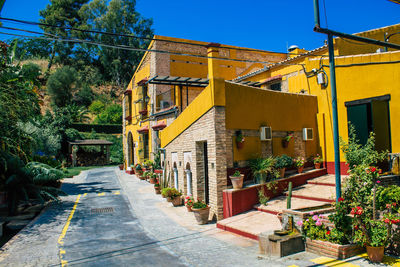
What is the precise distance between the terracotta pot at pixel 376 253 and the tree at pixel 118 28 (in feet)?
160

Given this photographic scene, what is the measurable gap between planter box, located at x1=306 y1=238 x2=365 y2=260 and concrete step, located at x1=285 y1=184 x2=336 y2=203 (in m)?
2.73

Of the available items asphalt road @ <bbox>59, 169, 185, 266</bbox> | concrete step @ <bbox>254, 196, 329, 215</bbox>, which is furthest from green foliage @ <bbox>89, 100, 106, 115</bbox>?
concrete step @ <bbox>254, 196, 329, 215</bbox>

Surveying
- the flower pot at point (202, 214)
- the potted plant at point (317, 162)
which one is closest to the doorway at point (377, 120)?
the potted plant at point (317, 162)

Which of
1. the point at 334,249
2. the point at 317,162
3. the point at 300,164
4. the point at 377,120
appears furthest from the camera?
the point at 317,162

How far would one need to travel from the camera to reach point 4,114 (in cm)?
1127

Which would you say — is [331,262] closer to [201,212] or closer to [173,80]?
[201,212]

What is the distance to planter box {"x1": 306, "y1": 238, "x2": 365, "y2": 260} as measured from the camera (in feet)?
19.5

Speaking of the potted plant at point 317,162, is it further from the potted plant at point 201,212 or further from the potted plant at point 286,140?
the potted plant at point 201,212

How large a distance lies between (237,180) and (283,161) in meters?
2.33

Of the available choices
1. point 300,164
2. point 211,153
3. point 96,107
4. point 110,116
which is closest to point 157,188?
point 211,153

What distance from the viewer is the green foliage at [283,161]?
10.7 m

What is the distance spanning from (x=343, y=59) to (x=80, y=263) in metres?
10.8

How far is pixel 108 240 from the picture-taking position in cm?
828

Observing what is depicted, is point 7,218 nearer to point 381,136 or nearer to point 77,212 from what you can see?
point 77,212
